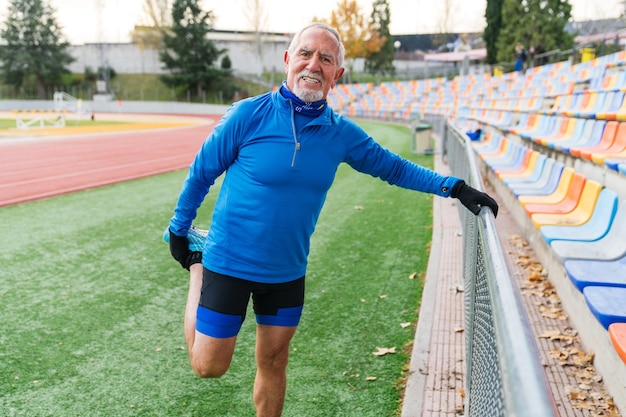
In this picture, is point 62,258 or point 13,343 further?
point 62,258

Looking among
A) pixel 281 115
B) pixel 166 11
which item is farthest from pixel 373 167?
pixel 166 11

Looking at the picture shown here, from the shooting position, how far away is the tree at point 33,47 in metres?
58.7

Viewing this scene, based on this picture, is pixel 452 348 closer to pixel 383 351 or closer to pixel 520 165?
pixel 383 351

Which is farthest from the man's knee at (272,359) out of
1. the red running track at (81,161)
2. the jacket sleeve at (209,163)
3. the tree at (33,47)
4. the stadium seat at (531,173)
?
the tree at (33,47)

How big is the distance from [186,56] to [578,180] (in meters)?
54.3

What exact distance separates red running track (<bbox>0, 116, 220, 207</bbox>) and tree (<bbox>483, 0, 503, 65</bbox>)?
23536 millimetres

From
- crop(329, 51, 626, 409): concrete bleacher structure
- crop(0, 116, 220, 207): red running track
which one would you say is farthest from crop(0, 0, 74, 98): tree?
crop(329, 51, 626, 409): concrete bleacher structure

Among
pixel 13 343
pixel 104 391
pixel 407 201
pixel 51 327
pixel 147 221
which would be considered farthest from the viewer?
pixel 407 201

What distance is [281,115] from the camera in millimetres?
2637

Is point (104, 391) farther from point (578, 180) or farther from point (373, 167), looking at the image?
point (578, 180)

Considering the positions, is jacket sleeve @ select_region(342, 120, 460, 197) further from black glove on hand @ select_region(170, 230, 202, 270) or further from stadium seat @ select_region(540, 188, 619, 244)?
stadium seat @ select_region(540, 188, 619, 244)

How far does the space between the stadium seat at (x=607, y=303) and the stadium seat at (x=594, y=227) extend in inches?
41.1

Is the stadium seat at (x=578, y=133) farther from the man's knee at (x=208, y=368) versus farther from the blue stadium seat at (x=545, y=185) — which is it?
the man's knee at (x=208, y=368)

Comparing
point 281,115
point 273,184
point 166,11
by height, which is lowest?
point 273,184
